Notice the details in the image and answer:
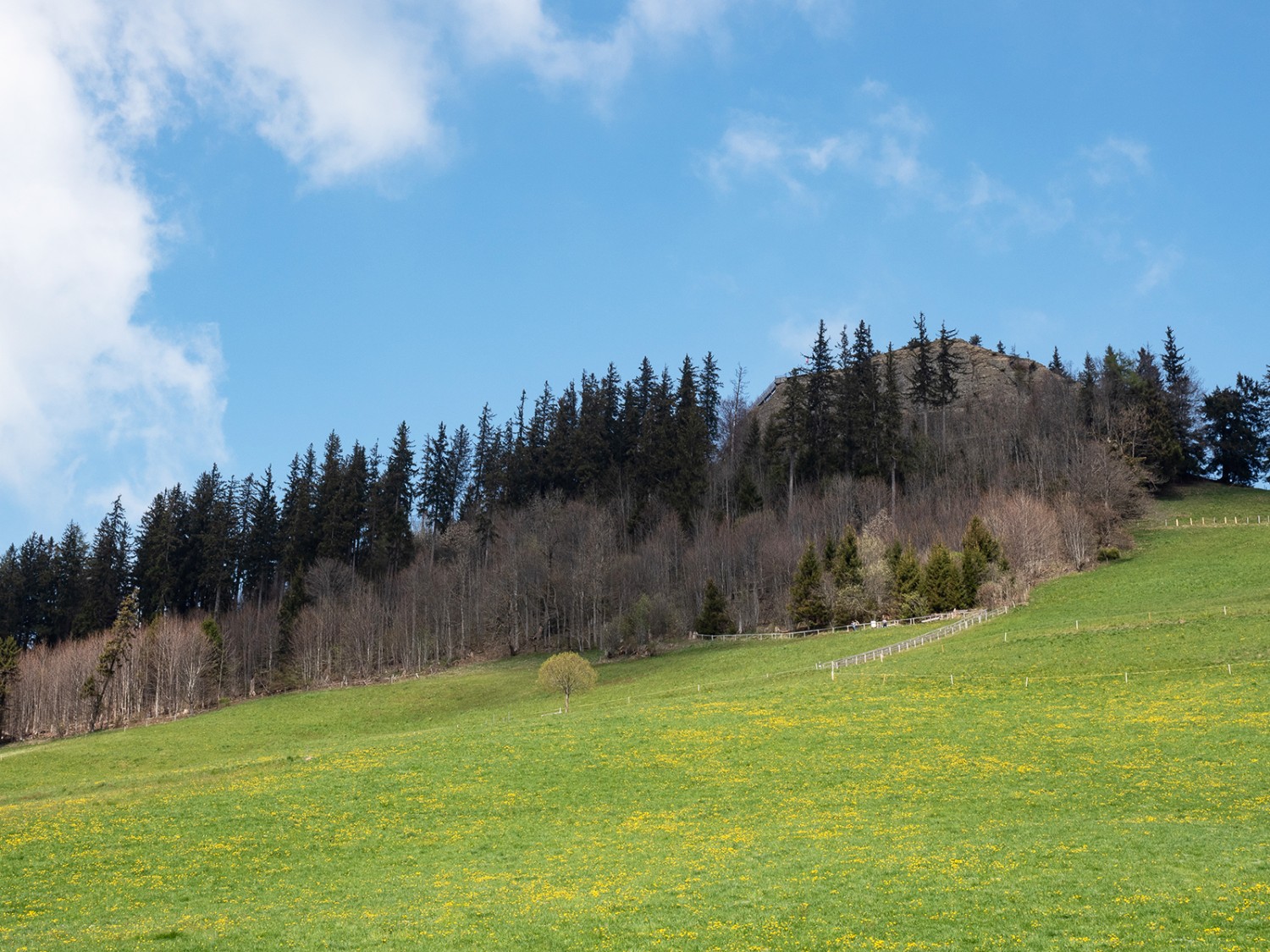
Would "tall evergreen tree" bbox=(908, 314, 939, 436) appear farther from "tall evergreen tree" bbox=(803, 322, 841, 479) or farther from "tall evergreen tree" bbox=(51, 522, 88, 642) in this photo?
"tall evergreen tree" bbox=(51, 522, 88, 642)

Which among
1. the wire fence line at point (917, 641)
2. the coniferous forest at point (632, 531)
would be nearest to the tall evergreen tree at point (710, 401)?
the coniferous forest at point (632, 531)

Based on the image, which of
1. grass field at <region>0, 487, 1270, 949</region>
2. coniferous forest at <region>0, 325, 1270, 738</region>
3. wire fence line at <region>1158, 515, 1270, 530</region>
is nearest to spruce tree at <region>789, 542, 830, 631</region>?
coniferous forest at <region>0, 325, 1270, 738</region>

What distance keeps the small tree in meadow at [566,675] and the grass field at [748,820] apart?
7.93 ft

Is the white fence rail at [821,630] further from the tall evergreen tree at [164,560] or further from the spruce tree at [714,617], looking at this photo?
the tall evergreen tree at [164,560]

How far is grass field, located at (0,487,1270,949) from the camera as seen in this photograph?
2261 cm

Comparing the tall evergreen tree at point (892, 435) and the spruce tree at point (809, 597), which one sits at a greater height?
the tall evergreen tree at point (892, 435)

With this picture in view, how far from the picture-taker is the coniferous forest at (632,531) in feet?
307

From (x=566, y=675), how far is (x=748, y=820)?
1240 inches

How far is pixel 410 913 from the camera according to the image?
80.5ft

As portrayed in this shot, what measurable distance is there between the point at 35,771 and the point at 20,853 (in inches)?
1472

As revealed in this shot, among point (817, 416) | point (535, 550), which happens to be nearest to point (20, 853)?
point (535, 550)

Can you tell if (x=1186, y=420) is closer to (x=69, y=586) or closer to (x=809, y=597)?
(x=809, y=597)

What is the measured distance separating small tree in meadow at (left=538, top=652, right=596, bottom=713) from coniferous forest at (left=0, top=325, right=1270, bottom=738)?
26638mm

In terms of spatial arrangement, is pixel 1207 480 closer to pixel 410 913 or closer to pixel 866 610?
pixel 866 610
